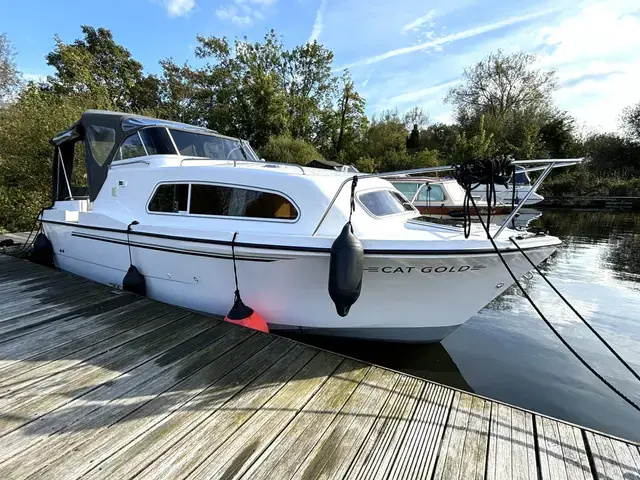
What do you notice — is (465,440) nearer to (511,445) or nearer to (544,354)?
(511,445)

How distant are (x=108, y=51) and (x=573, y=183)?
33.8m

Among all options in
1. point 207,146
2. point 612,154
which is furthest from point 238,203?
point 612,154

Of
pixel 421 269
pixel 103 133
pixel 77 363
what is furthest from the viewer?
pixel 103 133

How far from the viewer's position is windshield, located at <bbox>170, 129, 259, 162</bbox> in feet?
15.5

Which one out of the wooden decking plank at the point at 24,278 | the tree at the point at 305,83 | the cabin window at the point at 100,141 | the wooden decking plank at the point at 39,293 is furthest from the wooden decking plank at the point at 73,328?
the tree at the point at 305,83

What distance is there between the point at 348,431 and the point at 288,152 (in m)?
17.8

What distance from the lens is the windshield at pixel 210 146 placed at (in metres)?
4.72

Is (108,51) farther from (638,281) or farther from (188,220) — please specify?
(638,281)

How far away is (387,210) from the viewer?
369 cm

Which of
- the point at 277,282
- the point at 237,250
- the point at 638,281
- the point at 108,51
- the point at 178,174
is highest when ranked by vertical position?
the point at 108,51

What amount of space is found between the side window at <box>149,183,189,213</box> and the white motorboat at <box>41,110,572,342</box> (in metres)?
0.01

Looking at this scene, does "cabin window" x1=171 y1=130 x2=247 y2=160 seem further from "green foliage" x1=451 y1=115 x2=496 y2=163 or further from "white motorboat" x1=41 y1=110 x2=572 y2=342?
"green foliage" x1=451 y1=115 x2=496 y2=163

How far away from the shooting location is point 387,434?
2172mm

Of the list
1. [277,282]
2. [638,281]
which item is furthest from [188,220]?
[638,281]
